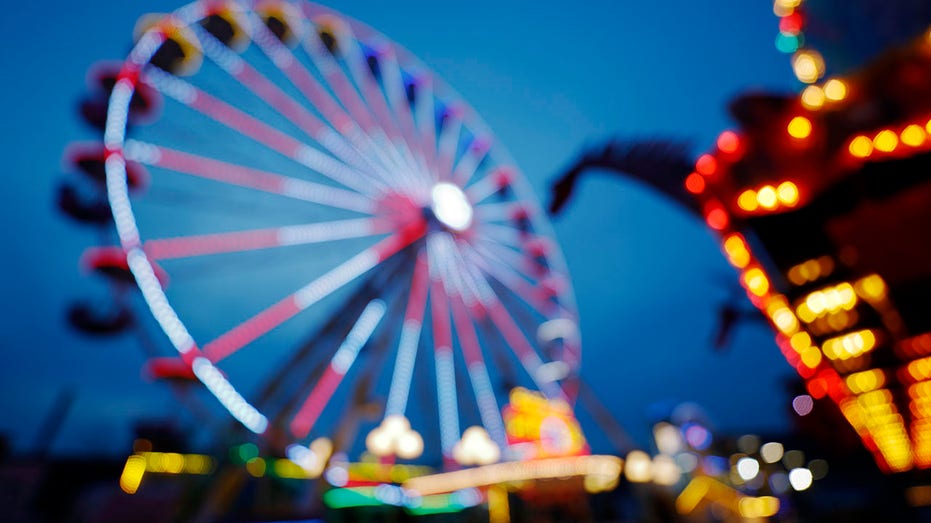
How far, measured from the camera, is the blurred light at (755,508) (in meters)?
14.0

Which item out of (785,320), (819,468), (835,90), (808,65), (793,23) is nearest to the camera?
(835,90)

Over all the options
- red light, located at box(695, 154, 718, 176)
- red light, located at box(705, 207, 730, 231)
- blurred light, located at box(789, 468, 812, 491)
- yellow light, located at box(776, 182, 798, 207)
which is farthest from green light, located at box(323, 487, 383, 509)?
blurred light, located at box(789, 468, 812, 491)

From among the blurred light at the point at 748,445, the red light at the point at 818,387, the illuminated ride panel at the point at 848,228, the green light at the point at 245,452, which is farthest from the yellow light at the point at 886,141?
the blurred light at the point at 748,445

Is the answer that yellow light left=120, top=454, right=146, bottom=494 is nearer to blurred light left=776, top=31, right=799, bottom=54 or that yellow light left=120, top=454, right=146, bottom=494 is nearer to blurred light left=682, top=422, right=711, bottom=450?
blurred light left=776, top=31, right=799, bottom=54

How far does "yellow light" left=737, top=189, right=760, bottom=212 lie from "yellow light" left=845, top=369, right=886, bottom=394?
7.82 ft

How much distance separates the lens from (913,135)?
17.3 ft

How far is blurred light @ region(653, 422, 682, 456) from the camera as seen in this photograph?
15188mm

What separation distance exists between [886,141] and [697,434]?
57.0ft

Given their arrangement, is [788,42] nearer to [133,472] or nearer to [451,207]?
[451,207]

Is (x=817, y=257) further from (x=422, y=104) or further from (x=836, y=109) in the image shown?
(x=422, y=104)

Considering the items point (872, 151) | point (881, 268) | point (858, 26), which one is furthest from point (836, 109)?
point (858, 26)

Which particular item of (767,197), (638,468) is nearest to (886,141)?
(767,197)

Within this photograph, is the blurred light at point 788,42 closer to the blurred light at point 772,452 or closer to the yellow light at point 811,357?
the yellow light at point 811,357

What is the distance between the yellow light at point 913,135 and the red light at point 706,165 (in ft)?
5.40
